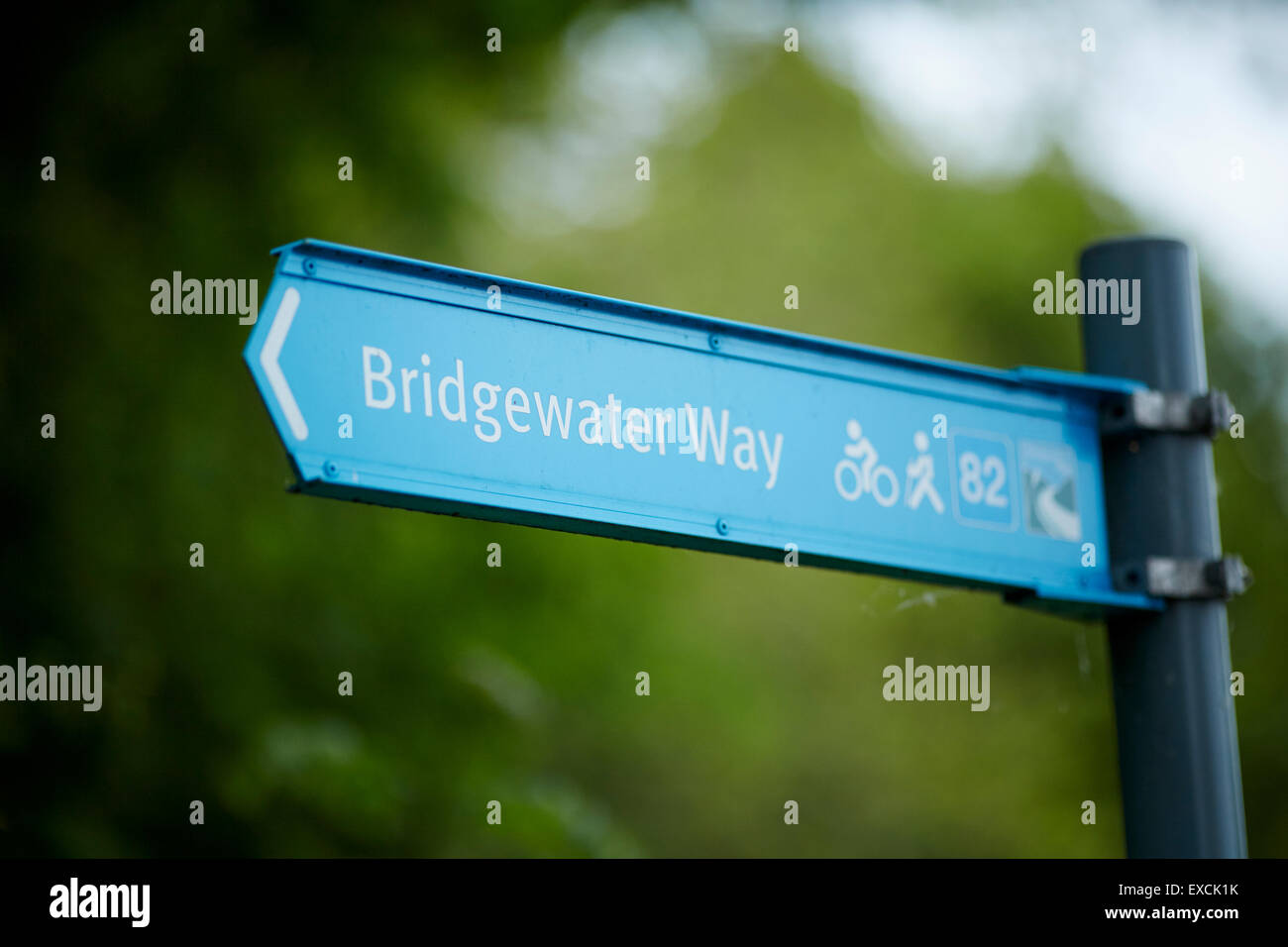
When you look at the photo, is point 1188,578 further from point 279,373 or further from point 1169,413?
point 279,373

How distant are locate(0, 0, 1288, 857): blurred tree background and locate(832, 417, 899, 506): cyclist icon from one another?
12.8 ft

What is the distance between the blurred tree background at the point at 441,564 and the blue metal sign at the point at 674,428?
389 centimetres

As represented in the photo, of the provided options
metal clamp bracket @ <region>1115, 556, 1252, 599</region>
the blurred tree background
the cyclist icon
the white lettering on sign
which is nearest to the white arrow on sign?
the white lettering on sign

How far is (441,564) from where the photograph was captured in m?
8.27

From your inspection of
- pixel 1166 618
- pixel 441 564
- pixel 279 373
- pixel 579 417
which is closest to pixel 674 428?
pixel 579 417

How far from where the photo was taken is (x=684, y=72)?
13.1 metres

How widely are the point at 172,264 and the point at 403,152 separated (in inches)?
56.4

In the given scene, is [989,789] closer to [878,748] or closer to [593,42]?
[878,748]

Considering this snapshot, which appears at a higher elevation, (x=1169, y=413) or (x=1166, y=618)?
(x=1169, y=413)

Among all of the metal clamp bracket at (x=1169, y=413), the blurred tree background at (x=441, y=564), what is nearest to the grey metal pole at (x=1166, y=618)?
the metal clamp bracket at (x=1169, y=413)

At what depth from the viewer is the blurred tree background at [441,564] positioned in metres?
6.48

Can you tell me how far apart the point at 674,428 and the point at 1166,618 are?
122 cm

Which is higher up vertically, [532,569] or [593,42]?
[593,42]
